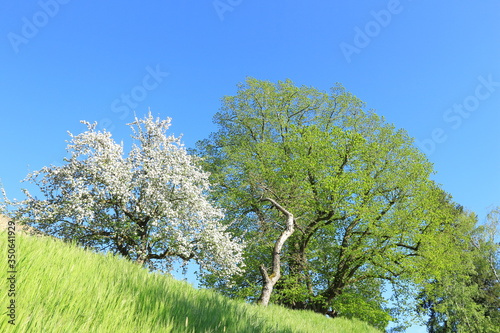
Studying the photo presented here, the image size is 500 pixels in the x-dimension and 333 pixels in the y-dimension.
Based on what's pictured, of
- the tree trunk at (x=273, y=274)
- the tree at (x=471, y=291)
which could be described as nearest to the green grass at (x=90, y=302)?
the tree trunk at (x=273, y=274)

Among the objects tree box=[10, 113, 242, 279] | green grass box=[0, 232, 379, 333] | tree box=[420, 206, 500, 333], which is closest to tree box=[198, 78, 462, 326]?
tree box=[10, 113, 242, 279]

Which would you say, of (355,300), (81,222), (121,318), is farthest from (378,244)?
(121,318)

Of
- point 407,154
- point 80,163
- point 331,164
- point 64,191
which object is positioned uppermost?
point 407,154

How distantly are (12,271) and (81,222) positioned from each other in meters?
15.0

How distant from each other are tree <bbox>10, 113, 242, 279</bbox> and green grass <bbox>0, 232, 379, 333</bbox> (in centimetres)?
1271

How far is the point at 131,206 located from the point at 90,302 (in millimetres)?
15571

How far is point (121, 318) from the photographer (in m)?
2.72

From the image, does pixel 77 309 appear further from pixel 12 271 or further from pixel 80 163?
pixel 80 163

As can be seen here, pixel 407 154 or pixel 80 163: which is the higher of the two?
pixel 407 154

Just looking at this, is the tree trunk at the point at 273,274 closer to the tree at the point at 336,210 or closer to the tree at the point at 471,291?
the tree at the point at 336,210

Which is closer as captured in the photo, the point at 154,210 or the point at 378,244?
the point at 154,210

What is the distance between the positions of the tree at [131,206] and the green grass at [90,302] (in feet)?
41.7

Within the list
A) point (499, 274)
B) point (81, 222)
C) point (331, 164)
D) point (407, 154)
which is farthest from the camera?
point (499, 274)

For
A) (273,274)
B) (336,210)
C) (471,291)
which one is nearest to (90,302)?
(273,274)
